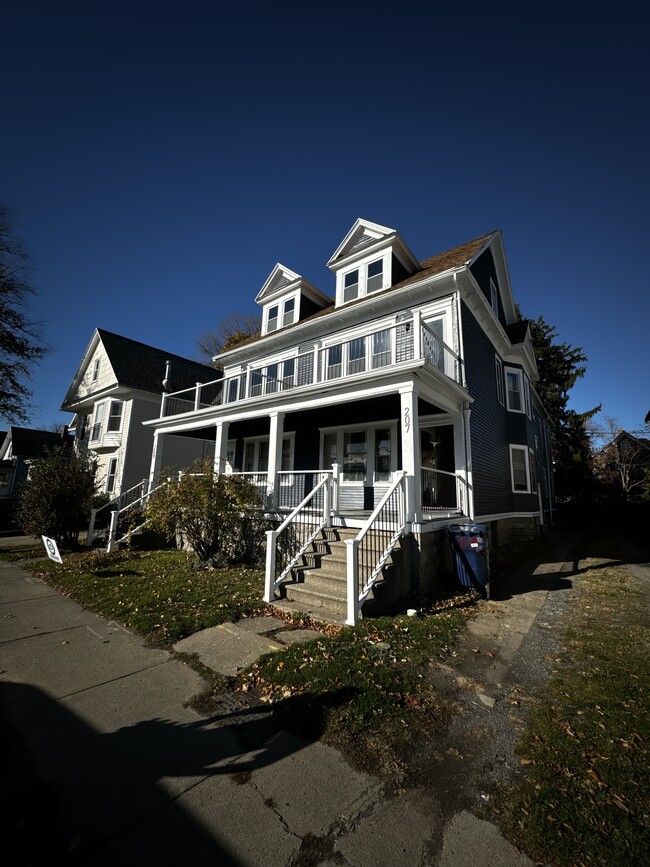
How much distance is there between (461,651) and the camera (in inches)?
193

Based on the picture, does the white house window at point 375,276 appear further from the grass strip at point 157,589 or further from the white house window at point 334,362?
the grass strip at point 157,589

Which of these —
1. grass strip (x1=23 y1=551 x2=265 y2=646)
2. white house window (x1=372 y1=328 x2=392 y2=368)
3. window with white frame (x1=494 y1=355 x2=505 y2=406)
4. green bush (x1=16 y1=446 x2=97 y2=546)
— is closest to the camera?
grass strip (x1=23 y1=551 x2=265 y2=646)

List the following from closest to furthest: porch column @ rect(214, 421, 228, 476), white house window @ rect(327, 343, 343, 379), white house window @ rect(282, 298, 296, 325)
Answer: porch column @ rect(214, 421, 228, 476) < white house window @ rect(327, 343, 343, 379) < white house window @ rect(282, 298, 296, 325)

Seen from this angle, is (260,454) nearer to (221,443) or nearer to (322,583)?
(221,443)

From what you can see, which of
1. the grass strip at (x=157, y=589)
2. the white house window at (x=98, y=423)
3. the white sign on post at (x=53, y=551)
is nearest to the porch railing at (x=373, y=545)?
the grass strip at (x=157, y=589)

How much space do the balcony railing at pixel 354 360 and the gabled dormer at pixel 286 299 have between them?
2.50 metres

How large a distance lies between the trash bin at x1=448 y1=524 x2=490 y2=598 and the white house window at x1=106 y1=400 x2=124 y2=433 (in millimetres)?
19613

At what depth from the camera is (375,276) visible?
530 inches

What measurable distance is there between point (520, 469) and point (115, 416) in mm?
20985

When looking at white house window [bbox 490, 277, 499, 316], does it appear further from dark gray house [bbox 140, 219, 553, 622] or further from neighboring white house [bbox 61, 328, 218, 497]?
neighboring white house [bbox 61, 328, 218, 497]

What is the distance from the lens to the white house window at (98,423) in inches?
824

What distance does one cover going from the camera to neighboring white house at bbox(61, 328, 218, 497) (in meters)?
20.0

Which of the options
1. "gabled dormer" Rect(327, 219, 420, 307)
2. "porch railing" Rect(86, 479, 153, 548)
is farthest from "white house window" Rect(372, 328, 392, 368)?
"porch railing" Rect(86, 479, 153, 548)

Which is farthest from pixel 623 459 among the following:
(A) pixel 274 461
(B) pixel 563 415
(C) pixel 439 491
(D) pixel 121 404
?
(D) pixel 121 404
